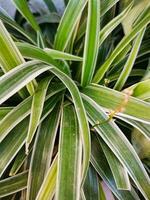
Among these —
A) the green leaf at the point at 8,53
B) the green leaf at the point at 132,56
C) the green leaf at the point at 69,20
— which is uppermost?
the green leaf at the point at 69,20

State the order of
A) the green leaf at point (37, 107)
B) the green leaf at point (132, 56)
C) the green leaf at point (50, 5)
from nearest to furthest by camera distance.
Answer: the green leaf at point (37, 107) → the green leaf at point (132, 56) → the green leaf at point (50, 5)

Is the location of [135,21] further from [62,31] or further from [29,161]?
[29,161]

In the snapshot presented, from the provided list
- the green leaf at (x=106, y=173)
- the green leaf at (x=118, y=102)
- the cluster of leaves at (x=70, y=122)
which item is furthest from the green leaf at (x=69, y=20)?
the green leaf at (x=106, y=173)

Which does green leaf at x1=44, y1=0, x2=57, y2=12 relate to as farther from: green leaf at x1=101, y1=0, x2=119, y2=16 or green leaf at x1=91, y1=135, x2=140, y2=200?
green leaf at x1=91, y1=135, x2=140, y2=200

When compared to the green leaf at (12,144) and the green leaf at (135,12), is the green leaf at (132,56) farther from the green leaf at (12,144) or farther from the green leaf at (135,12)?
the green leaf at (12,144)

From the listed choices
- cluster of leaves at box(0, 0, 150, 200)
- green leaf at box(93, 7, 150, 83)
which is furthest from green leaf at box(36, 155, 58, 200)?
green leaf at box(93, 7, 150, 83)

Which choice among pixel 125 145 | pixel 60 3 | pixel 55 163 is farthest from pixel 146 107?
pixel 60 3
